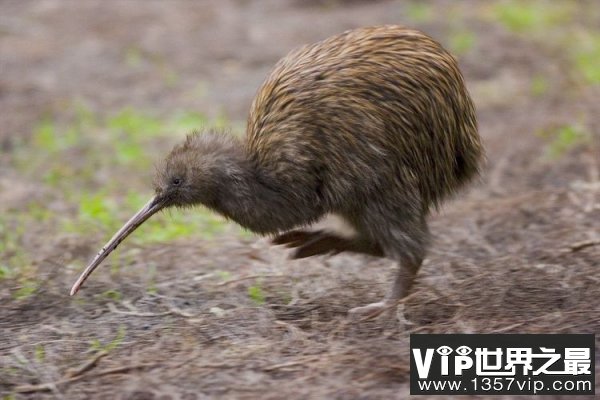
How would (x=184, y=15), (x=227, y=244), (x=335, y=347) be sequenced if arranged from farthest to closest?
1. (x=184, y=15)
2. (x=227, y=244)
3. (x=335, y=347)

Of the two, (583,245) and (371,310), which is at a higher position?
(583,245)

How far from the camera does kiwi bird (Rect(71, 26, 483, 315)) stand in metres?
4.85

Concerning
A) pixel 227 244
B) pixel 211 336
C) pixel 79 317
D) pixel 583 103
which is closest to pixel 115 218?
pixel 227 244

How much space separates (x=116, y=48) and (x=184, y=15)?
1651 millimetres

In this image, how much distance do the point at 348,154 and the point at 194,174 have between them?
75cm

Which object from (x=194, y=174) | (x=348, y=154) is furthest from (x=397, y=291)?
(x=194, y=174)

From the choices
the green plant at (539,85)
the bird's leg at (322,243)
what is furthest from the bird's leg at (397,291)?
the green plant at (539,85)

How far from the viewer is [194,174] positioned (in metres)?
5.05

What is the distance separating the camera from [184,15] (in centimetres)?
1302

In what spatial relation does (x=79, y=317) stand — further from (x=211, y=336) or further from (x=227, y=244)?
(x=227, y=244)

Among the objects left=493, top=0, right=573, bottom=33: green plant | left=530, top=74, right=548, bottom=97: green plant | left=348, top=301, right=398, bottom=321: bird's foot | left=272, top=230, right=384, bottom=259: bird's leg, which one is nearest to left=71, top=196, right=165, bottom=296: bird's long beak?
left=272, top=230, right=384, bottom=259: bird's leg

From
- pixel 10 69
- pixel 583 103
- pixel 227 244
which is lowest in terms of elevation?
pixel 227 244

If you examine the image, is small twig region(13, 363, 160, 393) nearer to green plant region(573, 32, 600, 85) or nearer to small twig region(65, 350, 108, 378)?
small twig region(65, 350, 108, 378)

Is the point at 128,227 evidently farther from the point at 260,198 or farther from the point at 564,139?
the point at 564,139
